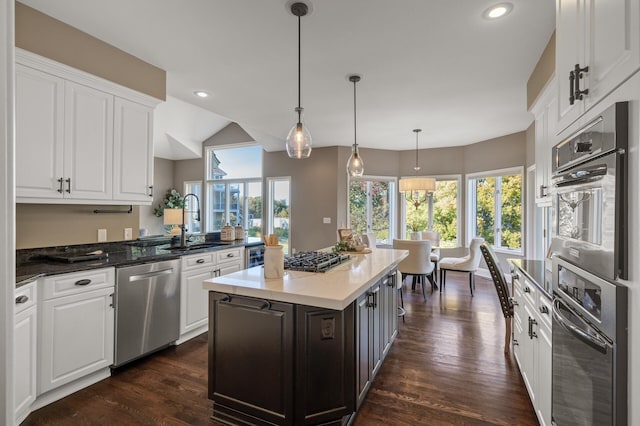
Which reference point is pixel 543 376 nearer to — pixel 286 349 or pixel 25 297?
pixel 286 349

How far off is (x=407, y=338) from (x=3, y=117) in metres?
3.43

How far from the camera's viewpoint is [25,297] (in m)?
1.86

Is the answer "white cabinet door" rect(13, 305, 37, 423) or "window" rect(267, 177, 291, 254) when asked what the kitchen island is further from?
"window" rect(267, 177, 291, 254)

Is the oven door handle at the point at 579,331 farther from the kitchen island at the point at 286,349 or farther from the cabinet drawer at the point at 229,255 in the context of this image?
the cabinet drawer at the point at 229,255

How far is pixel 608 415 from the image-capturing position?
940 mm

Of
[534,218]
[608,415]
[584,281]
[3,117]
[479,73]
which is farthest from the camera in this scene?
[534,218]

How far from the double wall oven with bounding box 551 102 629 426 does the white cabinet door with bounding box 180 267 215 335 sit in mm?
2934

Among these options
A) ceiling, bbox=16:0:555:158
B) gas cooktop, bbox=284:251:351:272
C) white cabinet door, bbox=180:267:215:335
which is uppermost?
ceiling, bbox=16:0:555:158

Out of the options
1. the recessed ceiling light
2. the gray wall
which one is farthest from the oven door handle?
the gray wall

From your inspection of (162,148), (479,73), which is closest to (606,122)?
(479,73)

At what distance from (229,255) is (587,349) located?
3271mm

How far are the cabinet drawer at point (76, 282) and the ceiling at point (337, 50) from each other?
1.96 metres

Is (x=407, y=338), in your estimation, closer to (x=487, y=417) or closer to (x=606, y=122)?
(x=487, y=417)

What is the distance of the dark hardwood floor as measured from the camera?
1.99 metres
